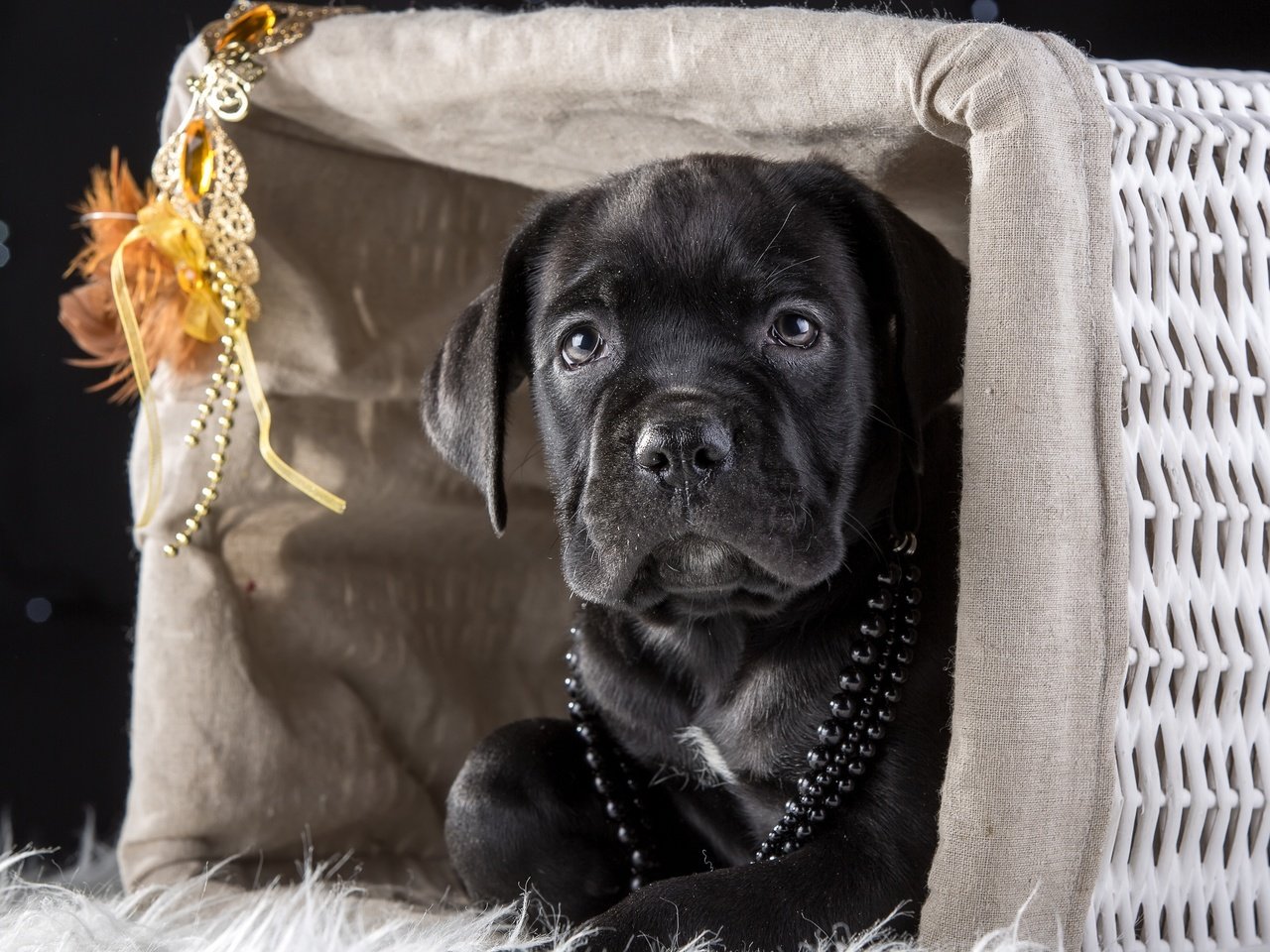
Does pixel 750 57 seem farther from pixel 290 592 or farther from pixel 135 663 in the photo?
pixel 135 663

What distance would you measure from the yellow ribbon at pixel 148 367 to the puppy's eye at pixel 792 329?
31.8 inches

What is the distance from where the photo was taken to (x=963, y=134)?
5.74 ft

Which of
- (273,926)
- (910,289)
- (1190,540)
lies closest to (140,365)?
(273,926)

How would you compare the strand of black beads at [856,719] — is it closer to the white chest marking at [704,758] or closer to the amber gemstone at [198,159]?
the white chest marking at [704,758]

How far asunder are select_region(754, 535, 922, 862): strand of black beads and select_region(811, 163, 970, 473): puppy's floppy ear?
0.21 m

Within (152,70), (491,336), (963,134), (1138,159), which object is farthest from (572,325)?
(152,70)

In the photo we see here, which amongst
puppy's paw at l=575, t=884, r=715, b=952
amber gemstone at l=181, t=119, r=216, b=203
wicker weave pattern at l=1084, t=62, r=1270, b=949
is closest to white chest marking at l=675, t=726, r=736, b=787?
puppy's paw at l=575, t=884, r=715, b=952

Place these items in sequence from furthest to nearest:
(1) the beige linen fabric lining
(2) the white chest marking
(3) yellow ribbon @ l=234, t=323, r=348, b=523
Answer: (3) yellow ribbon @ l=234, t=323, r=348, b=523 → (2) the white chest marking → (1) the beige linen fabric lining

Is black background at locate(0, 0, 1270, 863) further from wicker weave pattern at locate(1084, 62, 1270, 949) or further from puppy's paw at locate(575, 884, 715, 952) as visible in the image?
puppy's paw at locate(575, 884, 715, 952)

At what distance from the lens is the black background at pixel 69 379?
113 inches

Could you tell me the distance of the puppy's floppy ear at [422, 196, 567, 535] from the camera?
6.50 feet

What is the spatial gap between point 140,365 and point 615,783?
1021mm

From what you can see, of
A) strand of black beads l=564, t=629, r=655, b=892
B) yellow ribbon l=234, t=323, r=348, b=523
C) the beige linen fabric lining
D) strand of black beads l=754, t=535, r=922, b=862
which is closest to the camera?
the beige linen fabric lining

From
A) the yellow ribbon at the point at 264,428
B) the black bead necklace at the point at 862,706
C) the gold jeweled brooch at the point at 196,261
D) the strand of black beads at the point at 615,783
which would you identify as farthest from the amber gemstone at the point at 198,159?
the black bead necklace at the point at 862,706
